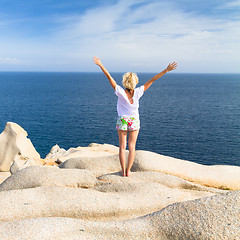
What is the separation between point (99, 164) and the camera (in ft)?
41.0

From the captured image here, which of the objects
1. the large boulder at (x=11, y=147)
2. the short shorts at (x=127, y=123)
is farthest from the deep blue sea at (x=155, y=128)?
the short shorts at (x=127, y=123)

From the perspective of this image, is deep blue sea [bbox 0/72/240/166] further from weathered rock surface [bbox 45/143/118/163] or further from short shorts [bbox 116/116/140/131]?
short shorts [bbox 116/116/140/131]

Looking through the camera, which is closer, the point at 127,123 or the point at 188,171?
the point at 127,123

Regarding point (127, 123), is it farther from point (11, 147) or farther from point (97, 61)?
point (11, 147)

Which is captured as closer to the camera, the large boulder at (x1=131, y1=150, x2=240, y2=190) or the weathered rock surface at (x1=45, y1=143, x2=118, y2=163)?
the large boulder at (x1=131, y1=150, x2=240, y2=190)

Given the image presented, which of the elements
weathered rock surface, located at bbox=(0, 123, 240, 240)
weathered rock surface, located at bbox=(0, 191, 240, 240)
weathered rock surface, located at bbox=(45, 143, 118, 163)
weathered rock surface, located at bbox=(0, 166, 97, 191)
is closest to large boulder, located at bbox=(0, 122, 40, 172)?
weathered rock surface, located at bbox=(45, 143, 118, 163)

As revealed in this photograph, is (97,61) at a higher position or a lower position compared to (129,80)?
higher

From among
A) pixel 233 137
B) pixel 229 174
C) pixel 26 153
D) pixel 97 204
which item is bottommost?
pixel 233 137

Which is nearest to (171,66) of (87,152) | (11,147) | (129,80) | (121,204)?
(129,80)

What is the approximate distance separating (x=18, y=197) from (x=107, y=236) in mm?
3644

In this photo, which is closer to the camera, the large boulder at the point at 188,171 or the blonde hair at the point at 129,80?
A: the blonde hair at the point at 129,80

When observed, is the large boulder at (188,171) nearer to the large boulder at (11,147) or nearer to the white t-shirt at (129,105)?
the white t-shirt at (129,105)

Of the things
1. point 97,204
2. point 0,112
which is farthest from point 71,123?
point 97,204

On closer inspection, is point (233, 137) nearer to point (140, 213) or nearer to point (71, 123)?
point (71, 123)
